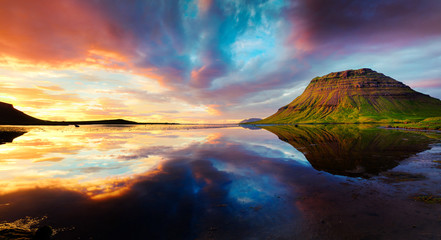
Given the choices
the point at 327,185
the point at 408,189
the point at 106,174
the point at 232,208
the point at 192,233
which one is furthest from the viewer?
the point at 106,174

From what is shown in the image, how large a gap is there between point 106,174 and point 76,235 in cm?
797

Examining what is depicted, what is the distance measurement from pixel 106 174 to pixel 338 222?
583 inches

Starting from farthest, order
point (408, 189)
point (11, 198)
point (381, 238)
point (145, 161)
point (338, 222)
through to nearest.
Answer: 1. point (145, 161)
2. point (408, 189)
3. point (11, 198)
4. point (338, 222)
5. point (381, 238)

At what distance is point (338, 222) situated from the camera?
671 centimetres

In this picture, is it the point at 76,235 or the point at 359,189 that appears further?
the point at 359,189

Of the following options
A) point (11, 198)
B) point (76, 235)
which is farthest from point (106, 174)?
point (76, 235)

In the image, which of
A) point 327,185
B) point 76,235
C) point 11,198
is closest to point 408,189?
point 327,185

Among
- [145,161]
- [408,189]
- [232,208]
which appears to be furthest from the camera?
→ [145,161]

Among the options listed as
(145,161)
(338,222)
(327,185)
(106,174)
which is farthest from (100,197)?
(327,185)

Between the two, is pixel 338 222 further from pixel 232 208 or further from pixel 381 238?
pixel 232 208

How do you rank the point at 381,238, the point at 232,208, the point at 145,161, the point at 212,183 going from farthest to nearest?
1. the point at 145,161
2. the point at 212,183
3. the point at 232,208
4. the point at 381,238

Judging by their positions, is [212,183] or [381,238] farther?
[212,183]

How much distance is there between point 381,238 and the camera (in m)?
5.75

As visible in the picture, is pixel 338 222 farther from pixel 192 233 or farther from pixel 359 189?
pixel 192 233
